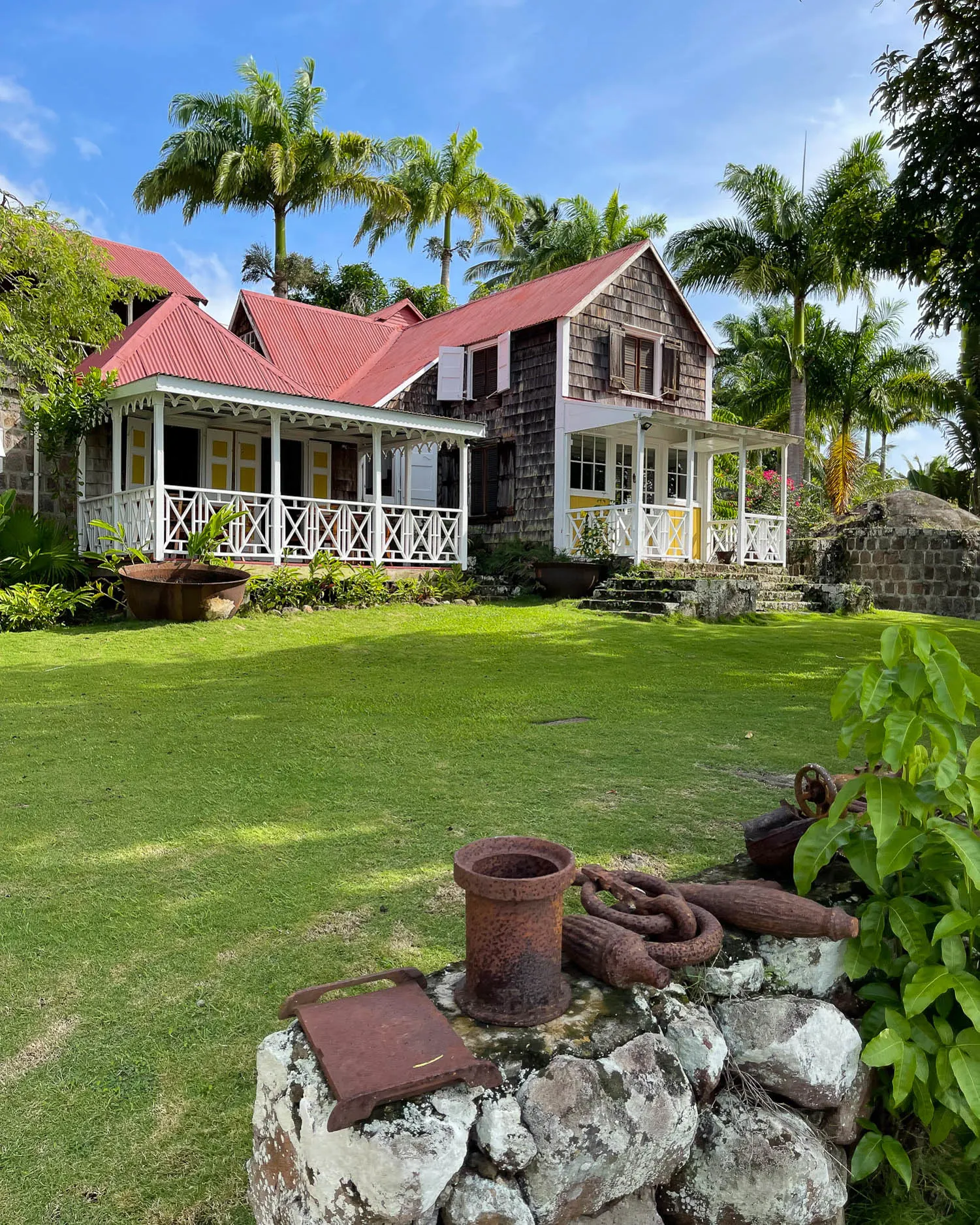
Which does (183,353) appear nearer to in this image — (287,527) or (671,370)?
(287,527)

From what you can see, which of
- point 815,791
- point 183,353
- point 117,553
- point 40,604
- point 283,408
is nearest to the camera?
point 815,791

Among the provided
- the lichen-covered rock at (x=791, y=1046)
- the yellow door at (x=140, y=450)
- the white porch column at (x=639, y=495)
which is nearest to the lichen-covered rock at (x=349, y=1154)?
the lichen-covered rock at (x=791, y=1046)

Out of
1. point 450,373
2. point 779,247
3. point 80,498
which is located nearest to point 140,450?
point 80,498

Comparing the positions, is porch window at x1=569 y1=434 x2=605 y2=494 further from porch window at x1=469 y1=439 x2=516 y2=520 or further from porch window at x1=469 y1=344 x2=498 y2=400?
porch window at x1=469 y1=344 x2=498 y2=400

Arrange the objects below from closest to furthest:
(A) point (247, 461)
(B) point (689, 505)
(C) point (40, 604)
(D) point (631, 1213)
Result: (D) point (631, 1213)
(C) point (40, 604)
(B) point (689, 505)
(A) point (247, 461)

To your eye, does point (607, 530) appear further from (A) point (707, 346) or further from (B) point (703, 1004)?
(B) point (703, 1004)

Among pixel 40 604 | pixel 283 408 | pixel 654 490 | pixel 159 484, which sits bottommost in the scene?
pixel 40 604

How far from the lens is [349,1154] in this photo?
1.56 meters

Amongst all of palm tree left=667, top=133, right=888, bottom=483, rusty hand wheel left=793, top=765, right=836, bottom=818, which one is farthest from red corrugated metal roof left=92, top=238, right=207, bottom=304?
rusty hand wheel left=793, top=765, right=836, bottom=818

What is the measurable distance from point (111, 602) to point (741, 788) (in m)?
10.0

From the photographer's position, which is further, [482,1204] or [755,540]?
[755,540]

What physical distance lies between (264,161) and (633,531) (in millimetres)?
17239

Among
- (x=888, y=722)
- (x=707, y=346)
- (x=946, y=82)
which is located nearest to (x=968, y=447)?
(x=707, y=346)

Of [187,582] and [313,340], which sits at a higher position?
[313,340]
